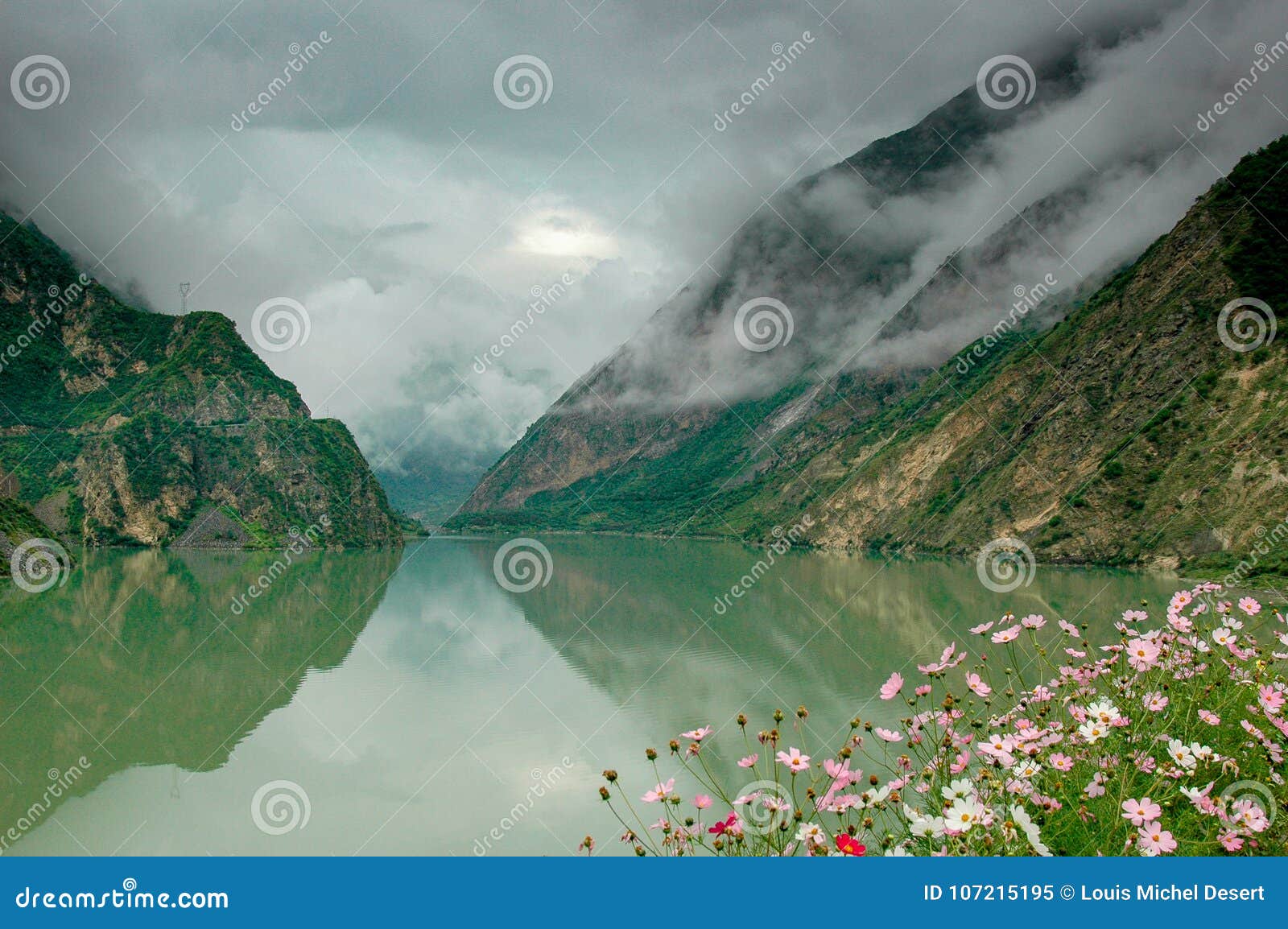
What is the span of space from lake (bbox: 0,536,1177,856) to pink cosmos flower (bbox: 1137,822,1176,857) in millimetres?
7960

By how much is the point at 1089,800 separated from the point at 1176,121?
172619 mm

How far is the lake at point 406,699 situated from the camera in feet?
42.4

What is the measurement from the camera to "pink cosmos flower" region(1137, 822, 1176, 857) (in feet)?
13.0

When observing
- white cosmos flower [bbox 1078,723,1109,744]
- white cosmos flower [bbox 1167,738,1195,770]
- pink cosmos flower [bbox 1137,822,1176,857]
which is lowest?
pink cosmos flower [bbox 1137,822,1176,857]

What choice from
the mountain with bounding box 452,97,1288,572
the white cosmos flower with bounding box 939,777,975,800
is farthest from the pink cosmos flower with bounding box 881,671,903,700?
the mountain with bounding box 452,97,1288,572

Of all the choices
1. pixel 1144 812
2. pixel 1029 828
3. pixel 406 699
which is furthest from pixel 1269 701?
pixel 406 699

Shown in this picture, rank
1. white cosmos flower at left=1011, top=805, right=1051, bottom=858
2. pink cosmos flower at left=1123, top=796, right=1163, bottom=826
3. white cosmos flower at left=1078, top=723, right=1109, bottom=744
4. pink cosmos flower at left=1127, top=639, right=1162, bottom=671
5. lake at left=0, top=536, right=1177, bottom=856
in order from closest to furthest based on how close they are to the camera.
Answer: white cosmos flower at left=1011, top=805, right=1051, bottom=858, pink cosmos flower at left=1123, top=796, right=1163, bottom=826, white cosmos flower at left=1078, top=723, right=1109, bottom=744, pink cosmos flower at left=1127, top=639, right=1162, bottom=671, lake at left=0, top=536, right=1177, bottom=856

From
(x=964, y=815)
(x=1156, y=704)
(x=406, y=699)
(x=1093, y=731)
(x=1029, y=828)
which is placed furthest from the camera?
(x=406, y=699)

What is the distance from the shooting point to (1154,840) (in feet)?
13.2

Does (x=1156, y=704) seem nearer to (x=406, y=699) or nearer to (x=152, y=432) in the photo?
(x=406, y=699)

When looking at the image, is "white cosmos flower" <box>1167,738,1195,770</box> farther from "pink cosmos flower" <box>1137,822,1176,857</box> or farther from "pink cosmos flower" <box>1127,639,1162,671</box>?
"pink cosmos flower" <box>1127,639,1162,671</box>

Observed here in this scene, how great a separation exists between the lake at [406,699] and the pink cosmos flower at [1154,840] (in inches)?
313

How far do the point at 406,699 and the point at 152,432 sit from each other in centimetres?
13150

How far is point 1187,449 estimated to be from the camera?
2458 inches
